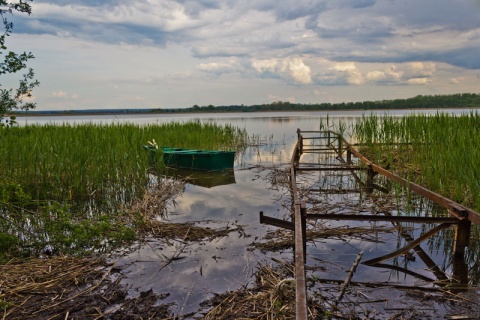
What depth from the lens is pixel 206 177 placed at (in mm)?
11922

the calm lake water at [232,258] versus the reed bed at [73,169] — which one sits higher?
the reed bed at [73,169]

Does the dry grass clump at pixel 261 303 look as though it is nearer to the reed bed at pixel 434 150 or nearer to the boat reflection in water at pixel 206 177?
the reed bed at pixel 434 150

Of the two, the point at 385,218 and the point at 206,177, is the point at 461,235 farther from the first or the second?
the point at 206,177

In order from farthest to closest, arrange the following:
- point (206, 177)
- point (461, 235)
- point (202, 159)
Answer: point (202, 159)
point (206, 177)
point (461, 235)

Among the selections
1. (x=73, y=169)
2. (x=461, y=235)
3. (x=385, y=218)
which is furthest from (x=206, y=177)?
(x=461, y=235)

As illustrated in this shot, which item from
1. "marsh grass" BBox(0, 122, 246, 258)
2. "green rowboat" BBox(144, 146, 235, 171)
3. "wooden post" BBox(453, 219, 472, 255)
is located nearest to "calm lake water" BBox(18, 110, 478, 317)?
"wooden post" BBox(453, 219, 472, 255)

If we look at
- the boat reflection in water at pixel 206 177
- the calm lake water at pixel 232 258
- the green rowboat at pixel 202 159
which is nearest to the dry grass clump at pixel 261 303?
the calm lake water at pixel 232 258

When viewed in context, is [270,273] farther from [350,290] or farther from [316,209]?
[316,209]

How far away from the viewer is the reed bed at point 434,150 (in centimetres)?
604

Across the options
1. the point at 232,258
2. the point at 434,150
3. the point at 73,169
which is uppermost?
the point at 434,150

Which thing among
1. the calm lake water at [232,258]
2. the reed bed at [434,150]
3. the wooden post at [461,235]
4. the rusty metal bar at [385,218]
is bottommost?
the calm lake water at [232,258]

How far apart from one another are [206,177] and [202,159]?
0.95 metres

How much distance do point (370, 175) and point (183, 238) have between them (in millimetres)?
5185

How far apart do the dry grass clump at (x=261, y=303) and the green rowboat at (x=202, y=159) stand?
28.6 feet
